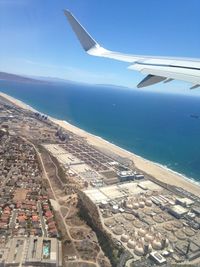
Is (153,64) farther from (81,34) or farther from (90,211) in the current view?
(90,211)

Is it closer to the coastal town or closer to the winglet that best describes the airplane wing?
the winglet

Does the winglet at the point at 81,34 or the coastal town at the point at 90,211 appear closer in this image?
the winglet at the point at 81,34

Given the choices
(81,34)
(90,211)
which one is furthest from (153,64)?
(90,211)

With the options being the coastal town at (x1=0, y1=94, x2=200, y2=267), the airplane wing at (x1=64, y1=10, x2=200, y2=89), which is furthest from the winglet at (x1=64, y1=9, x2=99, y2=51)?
the coastal town at (x1=0, y1=94, x2=200, y2=267)

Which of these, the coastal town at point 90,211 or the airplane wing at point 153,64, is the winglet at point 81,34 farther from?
the coastal town at point 90,211

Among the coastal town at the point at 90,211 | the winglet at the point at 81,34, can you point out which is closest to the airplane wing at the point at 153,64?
the winglet at the point at 81,34

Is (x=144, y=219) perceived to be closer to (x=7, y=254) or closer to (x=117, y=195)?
(x=117, y=195)

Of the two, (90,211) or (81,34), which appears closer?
(81,34)

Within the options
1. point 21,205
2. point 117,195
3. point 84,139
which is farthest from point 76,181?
point 84,139
